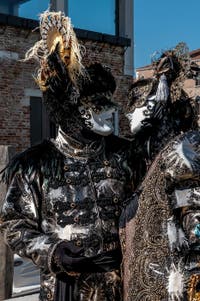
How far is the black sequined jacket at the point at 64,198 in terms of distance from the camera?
2352 millimetres

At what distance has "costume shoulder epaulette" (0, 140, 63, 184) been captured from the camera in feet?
8.09

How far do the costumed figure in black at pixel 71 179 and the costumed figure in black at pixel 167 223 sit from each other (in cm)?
23

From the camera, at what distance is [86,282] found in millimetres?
2311

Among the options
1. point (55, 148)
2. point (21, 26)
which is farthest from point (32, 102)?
point (55, 148)

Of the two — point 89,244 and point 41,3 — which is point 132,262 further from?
point 41,3

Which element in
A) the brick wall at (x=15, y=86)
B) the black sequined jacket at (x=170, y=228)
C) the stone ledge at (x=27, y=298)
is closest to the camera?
the black sequined jacket at (x=170, y=228)

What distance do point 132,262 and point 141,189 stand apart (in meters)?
0.24

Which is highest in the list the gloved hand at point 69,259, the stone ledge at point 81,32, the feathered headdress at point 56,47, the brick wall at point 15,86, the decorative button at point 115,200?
the stone ledge at point 81,32

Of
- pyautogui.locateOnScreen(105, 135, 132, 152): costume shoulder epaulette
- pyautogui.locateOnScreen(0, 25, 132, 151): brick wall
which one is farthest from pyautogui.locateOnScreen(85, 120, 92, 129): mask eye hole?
pyautogui.locateOnScreen(0, 25, 132, 151): brick wall

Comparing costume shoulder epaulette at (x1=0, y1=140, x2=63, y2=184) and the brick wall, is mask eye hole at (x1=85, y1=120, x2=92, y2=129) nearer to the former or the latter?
costume shoulder epaulette at (x1=0, y1=140, x2=63, y2=184)

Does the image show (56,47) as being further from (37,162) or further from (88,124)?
(37,162)

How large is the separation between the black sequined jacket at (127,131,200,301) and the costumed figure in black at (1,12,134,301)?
15.1 inches

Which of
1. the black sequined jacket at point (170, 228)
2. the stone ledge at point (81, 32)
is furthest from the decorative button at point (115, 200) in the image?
the stone ledge at point (81, 32)

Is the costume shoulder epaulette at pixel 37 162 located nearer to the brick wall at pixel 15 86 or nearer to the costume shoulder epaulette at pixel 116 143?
the costume shoulder epaulette at pixel 116 143
